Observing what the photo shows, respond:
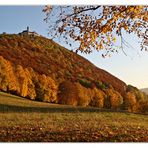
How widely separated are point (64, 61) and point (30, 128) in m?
1.26

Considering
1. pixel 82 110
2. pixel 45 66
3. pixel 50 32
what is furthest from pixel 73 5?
pixel 82 110

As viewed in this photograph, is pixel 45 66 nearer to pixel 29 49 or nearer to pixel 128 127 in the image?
pixel 29 49

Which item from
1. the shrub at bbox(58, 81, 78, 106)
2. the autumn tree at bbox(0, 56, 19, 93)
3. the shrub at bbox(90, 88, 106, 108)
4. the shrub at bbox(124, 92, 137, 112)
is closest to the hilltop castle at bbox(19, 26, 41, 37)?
the autumn tree at bbox(0, 56, 19, 93)

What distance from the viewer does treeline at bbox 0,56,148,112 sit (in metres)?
7.51

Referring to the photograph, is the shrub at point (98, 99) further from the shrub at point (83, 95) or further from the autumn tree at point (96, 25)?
the autumn tree at point (96, 25)

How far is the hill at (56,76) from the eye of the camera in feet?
24.7

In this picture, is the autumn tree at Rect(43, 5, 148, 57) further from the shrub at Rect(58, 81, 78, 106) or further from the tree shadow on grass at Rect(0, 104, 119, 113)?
the tree shadow on grass at Rect(0, 104, 119, 113)

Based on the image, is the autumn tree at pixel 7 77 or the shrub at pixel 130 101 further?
the shrub at pixel 130 101

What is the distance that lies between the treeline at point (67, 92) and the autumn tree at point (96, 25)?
647mm

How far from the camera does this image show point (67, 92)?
25.0 ft

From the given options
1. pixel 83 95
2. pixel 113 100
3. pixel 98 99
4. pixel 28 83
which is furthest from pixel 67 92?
pixel 113 100

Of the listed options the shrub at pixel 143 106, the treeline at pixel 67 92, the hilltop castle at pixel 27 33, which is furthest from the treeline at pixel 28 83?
the shrub at pixel 143 106

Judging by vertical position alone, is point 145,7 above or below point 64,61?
above
